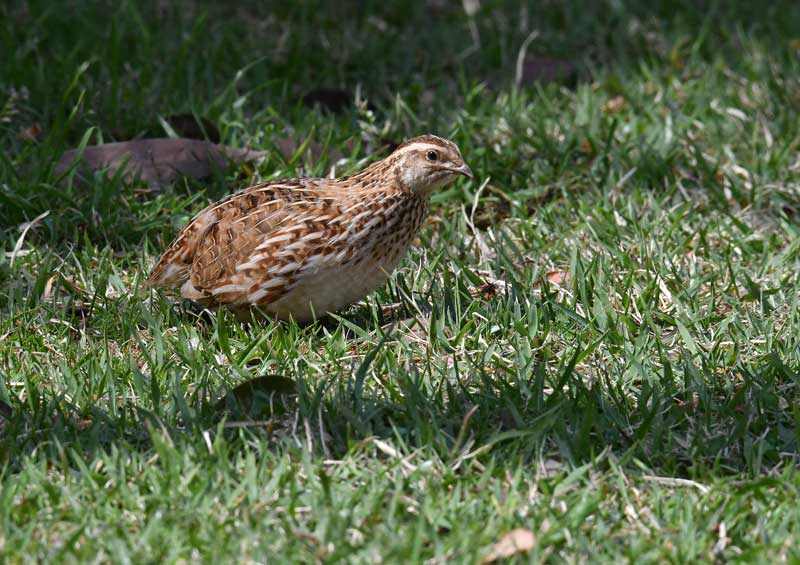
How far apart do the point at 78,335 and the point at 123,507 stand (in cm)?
153

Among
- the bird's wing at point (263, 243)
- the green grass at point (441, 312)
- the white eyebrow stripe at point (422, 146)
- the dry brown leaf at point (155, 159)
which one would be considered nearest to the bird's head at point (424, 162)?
the white eyebrow stripe at point (422, 146)

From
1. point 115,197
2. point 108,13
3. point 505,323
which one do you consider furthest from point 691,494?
point 108,13

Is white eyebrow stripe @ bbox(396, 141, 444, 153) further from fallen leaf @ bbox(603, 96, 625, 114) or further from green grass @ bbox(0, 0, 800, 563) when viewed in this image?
fallen leaf @ bbox(603, 96, 625, 114)

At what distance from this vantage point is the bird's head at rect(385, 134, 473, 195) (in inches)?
209

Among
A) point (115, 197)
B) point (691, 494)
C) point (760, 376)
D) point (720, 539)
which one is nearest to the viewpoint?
point (720, 539)

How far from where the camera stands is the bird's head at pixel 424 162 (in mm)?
5301

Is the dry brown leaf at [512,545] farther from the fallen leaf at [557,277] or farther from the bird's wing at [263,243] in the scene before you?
the fallen leaf at [557,277]

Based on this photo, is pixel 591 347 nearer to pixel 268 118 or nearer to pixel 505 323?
pixel 505 323

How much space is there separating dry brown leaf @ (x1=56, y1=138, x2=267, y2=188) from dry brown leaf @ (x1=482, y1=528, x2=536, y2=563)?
11.1 feet

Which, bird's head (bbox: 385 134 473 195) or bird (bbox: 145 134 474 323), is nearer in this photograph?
bird (bbox: 145 134 474 323)

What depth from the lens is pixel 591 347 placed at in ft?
16.2

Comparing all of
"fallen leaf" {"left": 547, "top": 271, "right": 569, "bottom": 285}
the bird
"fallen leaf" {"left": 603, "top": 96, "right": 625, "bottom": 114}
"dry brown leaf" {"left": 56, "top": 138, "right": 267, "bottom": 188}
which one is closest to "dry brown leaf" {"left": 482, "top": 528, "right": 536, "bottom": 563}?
the bird

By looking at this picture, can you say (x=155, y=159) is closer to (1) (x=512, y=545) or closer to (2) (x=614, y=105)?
(2) (x=614, y=105)

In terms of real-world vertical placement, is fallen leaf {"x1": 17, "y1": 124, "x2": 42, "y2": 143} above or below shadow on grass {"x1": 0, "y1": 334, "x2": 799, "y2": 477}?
above
